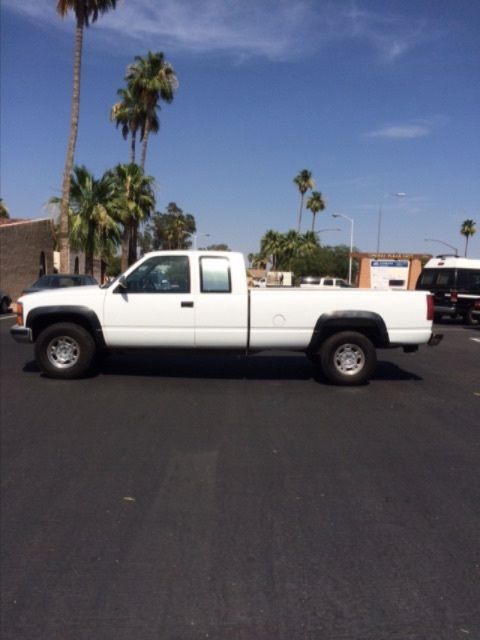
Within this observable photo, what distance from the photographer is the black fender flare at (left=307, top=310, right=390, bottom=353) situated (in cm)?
938

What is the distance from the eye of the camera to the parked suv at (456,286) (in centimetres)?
2228

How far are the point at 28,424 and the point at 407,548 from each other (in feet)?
14.4

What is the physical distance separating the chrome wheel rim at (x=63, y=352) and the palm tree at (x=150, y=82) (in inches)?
1291

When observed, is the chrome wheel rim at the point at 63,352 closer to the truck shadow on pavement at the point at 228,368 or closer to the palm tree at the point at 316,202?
the truck shadow on pavement at the point at 228,368

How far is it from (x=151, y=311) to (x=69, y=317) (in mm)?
1245

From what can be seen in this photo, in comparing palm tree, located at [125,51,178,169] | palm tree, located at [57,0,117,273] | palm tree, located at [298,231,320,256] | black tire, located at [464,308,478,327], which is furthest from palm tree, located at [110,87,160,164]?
palm tree, located at [298,231,320,256]

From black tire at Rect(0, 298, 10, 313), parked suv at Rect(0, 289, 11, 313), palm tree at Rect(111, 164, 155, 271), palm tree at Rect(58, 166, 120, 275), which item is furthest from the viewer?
palm tree at Rect(111, 164, 155, 271)

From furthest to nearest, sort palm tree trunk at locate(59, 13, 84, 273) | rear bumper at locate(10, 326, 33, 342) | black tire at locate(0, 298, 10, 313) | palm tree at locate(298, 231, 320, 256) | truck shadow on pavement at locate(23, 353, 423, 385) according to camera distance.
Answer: palm tree at locate(298, 231, 320, 256)
palm tree trunk at locate(59, 13, 84, 273)
black tire at locate(0, 298, 10, 313)
truck shadow on pavement at locate(23, 353, 423, 385)
rear bumper at locate(10, 326, 33, 342)

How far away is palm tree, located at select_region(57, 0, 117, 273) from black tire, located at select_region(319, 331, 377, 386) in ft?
68.6

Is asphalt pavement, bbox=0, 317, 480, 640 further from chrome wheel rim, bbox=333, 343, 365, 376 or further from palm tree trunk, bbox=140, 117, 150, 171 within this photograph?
palm tree trunk, bbox=140, 117, 150, 171

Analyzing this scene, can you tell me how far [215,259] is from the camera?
966 cm

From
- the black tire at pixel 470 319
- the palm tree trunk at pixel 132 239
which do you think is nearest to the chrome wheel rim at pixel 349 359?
the black tire at pixel 470 319

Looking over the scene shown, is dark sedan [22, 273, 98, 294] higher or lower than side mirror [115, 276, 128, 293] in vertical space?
lower

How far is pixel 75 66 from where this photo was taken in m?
26.7
